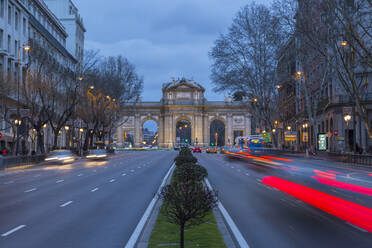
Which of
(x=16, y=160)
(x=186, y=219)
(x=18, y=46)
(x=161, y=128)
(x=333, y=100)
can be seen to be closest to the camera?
(x=186, y=219)

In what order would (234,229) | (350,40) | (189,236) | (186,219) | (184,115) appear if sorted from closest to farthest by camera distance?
(186,219) < (189,236) < (234,229) < (350,40) < (184,115)

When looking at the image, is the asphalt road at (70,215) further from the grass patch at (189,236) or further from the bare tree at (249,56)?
the bare tree at (249,56)

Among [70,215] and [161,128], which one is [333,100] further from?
[161,128]

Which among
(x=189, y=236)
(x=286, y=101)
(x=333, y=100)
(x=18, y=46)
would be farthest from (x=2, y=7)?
(x=286, y=101)

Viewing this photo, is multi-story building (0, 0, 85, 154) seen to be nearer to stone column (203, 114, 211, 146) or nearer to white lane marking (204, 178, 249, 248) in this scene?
white lane marking (204, 178, 249, 248)

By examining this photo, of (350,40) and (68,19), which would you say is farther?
(68,19)

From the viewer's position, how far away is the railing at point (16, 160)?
33.2 metres

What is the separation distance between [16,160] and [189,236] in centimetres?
3035

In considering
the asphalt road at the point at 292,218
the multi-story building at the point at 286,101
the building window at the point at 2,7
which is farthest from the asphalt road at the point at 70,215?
the multi-story building at the point at 286,101

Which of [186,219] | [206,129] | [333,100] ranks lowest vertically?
[186,219]

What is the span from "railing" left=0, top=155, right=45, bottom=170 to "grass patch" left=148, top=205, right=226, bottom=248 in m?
26.2

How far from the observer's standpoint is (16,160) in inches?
1416

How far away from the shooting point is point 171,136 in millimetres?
130250

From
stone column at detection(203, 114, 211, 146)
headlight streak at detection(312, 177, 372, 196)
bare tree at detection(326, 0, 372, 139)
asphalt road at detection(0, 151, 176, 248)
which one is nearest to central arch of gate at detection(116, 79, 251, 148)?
stone column at detection(203, 114, 211, 146)
